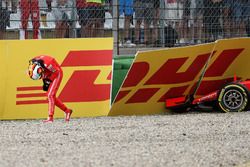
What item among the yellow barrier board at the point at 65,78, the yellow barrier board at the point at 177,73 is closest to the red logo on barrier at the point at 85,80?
the yellow barrier board at the point at 65,78

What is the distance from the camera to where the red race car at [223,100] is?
43.2 ft

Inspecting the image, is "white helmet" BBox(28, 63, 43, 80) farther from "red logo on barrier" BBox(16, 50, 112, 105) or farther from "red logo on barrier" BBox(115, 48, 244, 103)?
"red logo on barrier" BBox(115, 48, 244, 103)

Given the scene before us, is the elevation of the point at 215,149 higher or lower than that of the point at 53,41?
lower

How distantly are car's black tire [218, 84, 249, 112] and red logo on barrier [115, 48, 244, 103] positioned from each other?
483 mm

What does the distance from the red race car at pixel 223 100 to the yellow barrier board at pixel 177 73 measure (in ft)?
0.54

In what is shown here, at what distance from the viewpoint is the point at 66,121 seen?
1205 centimetres

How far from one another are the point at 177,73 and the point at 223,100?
936mm

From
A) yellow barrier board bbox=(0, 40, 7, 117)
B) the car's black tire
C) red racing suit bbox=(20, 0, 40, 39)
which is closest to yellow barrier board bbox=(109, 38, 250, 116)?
the car's black tire

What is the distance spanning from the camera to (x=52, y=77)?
12102mm

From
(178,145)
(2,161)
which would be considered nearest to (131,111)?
(178,145)

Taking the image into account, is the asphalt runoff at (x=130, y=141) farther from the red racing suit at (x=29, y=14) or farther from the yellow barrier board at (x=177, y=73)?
the red racing suit at (x=29, y=14)

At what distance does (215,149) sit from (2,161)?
2.52 metres

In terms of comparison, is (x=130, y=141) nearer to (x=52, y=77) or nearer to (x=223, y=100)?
(x=52, y=77)

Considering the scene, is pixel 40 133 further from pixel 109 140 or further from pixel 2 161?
pixel 2 161
